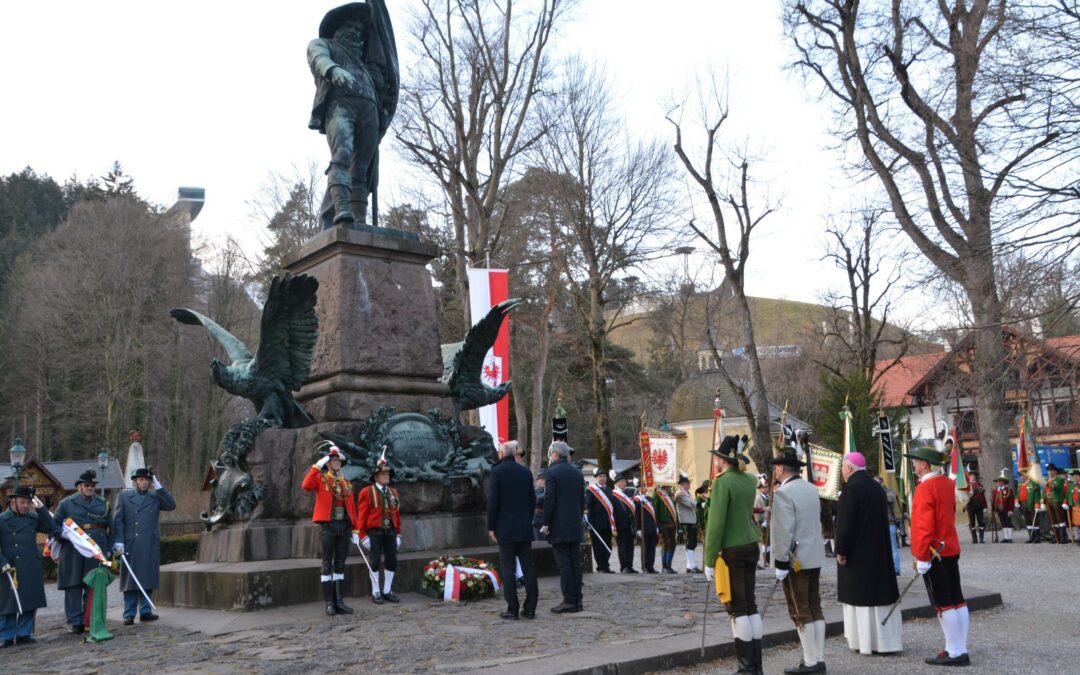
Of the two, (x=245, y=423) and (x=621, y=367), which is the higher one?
(x=621, y=367)

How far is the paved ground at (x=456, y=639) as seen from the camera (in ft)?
21.9

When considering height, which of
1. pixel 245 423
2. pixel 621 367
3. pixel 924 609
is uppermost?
pixel 621 367

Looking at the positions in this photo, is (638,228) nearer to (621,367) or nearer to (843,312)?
(621,367)

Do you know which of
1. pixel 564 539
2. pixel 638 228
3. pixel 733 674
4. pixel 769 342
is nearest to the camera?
pixel 733 674

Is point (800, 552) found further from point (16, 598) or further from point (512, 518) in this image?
point (16, 598)

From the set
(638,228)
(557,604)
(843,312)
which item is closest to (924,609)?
(557,604)

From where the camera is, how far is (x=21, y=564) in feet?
30.6

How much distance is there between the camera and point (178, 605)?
9.52 meters

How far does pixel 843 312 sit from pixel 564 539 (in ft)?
110

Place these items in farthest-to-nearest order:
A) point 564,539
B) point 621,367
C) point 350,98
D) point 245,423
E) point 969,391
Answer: point 621,367
point 969,391
point 350,98
point 245,423
point 564,539

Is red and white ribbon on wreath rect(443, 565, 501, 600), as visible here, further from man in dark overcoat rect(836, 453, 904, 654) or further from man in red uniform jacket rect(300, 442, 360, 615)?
man in dark overcoat rect(836, 453, 904, 654)

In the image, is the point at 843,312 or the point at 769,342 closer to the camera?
the point at 843,312

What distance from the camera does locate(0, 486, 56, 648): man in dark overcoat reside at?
8.98 m

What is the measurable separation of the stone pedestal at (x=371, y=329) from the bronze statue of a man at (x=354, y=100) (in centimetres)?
44
